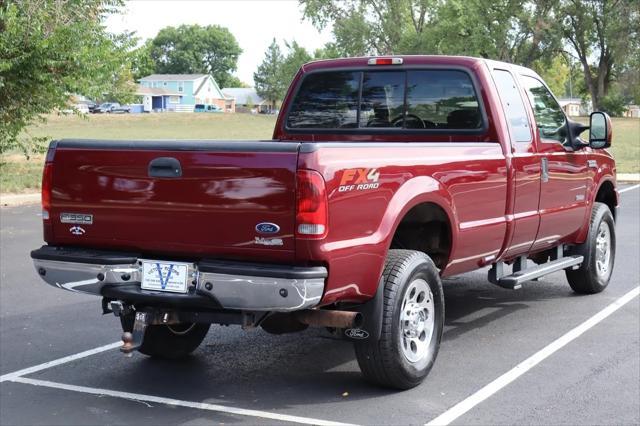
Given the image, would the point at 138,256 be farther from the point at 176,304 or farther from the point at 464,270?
the point at 464,270

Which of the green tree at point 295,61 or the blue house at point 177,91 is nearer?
the green tree at point 295,61

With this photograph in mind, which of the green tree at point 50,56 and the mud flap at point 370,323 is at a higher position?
the green tree at point 50,56

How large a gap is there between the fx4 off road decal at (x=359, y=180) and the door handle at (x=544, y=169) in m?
2.47

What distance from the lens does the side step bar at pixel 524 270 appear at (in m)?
7.00

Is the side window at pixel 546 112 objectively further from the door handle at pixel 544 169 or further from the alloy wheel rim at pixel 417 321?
the alloy wheel rim at pixel 417 321

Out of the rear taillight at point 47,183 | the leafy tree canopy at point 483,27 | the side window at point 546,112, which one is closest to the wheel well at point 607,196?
the side window at point 546,112

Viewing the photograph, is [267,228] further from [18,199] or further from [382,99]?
[18,199]

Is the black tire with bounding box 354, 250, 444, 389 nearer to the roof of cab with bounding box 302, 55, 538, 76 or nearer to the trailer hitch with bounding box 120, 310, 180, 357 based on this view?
the trailer hitch with bounding box 120, 310, 180, 357

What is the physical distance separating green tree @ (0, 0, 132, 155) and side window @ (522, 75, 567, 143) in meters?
7.78

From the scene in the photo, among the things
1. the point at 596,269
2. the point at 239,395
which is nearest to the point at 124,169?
the point at 239,395

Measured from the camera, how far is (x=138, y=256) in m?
5.30

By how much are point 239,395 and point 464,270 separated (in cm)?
191

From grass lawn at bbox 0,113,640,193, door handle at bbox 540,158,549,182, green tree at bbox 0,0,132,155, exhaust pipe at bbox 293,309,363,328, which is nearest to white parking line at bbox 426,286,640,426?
exhaust pipe at bbox 293,309,363,328

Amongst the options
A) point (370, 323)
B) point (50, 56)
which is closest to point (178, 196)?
point (370, 323)
